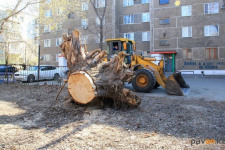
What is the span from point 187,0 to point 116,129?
74.3 ft

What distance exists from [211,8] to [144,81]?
18.0m

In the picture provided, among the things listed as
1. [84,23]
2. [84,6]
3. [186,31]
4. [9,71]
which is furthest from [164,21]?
[9,71]

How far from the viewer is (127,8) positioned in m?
25.8

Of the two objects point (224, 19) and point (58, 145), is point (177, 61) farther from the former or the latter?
point (58, 145)

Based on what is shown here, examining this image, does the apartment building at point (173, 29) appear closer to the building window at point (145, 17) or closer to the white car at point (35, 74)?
the building window at point (145, 17)

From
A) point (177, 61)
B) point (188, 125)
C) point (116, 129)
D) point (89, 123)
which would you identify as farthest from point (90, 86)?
point (177, 61)

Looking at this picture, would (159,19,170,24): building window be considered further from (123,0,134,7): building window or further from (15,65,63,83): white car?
(15,65,63,83): white car

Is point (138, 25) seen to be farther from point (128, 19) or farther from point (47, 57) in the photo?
point (47, 57)

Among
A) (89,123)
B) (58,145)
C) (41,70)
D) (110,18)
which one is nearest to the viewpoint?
(58,145)

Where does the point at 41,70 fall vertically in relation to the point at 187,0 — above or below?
below

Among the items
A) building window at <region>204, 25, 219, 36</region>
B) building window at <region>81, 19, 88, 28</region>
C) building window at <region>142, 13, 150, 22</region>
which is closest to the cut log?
building window at <region>204, 25, 219, 36</region>

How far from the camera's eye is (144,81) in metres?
7.98

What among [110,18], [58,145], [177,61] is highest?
[110,18]

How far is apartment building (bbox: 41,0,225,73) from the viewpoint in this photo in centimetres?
2095
